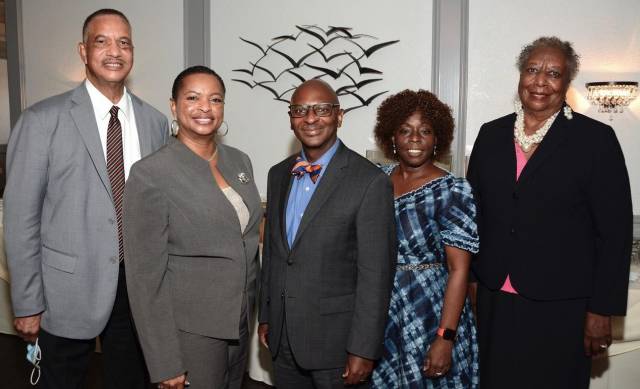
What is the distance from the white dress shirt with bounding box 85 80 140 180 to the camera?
2.00 meters

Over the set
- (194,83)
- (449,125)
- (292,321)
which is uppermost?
(194,83)

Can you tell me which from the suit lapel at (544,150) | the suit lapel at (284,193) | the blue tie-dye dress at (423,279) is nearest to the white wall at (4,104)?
the suit lapel at (284,193)

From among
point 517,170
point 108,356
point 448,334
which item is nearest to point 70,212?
point 108,356

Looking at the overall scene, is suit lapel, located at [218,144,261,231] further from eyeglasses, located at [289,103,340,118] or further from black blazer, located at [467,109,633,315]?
black blazer, located at [467,109,633,315]

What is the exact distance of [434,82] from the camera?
13.2 feet

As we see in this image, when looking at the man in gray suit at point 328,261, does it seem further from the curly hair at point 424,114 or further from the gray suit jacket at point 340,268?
the curly hair at point 424,114

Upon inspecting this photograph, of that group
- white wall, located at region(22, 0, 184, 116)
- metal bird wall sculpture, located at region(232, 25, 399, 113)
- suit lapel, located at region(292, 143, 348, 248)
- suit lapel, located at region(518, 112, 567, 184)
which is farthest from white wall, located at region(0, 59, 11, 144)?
suit lapel, located at region(518, 112, 567, 184)

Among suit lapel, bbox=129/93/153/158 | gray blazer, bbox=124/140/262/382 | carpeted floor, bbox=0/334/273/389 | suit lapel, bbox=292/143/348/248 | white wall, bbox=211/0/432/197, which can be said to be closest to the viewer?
gray blazer, bbox=124/140/262/382

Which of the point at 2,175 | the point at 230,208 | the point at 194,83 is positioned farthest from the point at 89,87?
the point at 2,175

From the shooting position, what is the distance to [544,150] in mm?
1914

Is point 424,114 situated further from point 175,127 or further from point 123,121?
point 123,121

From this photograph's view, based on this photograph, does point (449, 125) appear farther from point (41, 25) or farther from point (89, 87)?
point (41, 25)

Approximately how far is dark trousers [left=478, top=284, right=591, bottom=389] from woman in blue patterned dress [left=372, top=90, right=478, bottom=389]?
145mm

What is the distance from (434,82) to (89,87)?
275 centimetres
